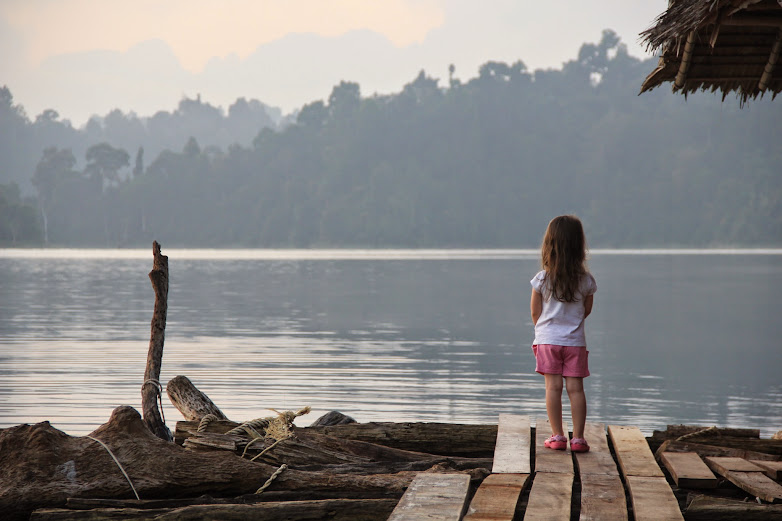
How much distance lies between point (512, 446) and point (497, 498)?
116cm

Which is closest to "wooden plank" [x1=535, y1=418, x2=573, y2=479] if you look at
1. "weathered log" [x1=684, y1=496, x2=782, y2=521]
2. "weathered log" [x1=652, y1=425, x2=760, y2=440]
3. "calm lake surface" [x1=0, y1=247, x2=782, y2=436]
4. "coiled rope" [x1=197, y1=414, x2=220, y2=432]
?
"weathered log" [x1=684, y1=496, x2=782, y2=521]

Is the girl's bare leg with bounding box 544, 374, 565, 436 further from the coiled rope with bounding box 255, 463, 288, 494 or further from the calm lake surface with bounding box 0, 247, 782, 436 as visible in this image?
the calm lake surface with bounding box 0, 247, 782, 436

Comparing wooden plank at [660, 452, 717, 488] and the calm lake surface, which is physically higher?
wooden plank at [660, 452, 717, 488]

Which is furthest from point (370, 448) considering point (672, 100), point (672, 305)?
point (672, 100)

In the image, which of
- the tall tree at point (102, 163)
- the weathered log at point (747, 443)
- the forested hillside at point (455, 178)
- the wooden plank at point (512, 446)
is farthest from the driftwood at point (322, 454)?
the tall tree at point (102, 163)

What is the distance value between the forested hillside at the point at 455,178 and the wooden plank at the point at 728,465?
117m

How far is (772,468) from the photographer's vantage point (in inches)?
221

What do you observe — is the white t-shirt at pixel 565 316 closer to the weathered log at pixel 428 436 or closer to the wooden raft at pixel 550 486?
the wooden raft at pixel 550 486

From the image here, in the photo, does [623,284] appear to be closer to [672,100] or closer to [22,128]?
[672,100]

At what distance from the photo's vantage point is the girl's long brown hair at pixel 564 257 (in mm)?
5805

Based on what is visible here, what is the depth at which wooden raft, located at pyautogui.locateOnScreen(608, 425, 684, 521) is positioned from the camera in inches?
176

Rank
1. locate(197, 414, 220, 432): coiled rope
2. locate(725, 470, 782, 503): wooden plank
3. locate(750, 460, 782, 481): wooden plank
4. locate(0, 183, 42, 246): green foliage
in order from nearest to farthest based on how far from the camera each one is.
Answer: locate(725, 470, 782, 503): wooden plank
locate(750, 460, 782, 481): wooden plank
locate(197, 414, 220, 432): coiled rope
locate(0, 183, 42, 246): green foliage

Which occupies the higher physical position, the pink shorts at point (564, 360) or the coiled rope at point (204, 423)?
the pink shorts at point (564, 360)

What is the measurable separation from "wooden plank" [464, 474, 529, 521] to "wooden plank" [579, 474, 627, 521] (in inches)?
12.6
